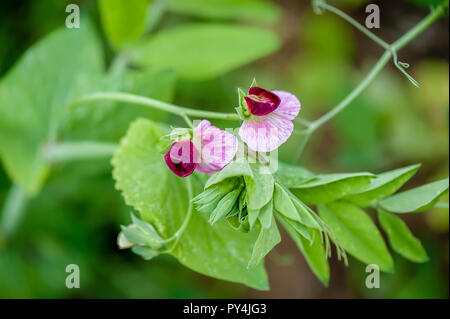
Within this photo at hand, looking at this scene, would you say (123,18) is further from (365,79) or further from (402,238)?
(402,238)

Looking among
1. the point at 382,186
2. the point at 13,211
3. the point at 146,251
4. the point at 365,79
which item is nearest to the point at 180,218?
the point at 146,251

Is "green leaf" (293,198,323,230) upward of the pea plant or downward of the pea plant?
downward

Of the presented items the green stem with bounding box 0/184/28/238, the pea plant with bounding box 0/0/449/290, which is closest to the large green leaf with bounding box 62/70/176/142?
the pea plant with bounding box 0/0/449/290

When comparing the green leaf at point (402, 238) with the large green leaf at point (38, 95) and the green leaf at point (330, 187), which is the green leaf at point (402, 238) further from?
the large green leaf at point (38, 95)

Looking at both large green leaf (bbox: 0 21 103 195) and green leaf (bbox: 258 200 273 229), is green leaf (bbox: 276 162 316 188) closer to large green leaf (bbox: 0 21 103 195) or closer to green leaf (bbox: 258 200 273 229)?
green leaf (bbox: 258 200 273 229)
